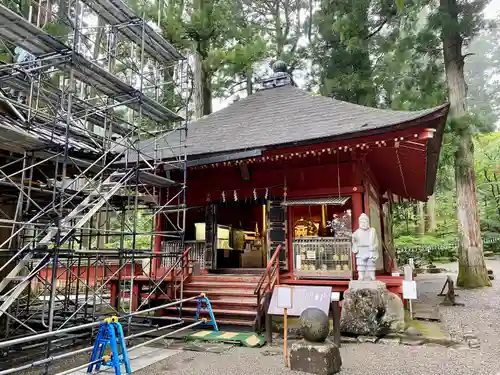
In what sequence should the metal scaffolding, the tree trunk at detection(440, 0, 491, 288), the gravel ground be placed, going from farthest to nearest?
the tree trunk at detection(440, 0, 491, 288) → the metal scaffolding → the gravel ground

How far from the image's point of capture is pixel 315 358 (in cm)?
494

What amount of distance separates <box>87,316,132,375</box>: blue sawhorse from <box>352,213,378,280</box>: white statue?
4824 mm

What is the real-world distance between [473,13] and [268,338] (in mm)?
14069

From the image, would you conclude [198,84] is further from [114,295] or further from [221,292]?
[221,292]

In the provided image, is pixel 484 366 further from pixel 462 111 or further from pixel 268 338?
pixel 462 111

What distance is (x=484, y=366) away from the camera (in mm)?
5133

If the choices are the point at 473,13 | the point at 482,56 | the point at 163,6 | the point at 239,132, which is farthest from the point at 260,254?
the point at 482,56

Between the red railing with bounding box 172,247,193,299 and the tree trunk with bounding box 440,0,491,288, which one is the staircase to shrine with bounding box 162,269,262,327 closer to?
the red railing with bounding box 172,247,193,299

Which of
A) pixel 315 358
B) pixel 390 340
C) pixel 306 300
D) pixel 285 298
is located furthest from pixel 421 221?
pixel 315 358

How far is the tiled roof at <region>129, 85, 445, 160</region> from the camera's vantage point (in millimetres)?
8625

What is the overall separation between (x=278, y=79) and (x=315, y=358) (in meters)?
11.3

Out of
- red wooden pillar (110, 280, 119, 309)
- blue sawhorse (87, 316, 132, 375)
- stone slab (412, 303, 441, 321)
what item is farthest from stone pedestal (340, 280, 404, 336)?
red wooden pillar (110, 280, 119, 309)

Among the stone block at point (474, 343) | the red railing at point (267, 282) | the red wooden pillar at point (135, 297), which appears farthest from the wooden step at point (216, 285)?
the stone block at point (474, 343)

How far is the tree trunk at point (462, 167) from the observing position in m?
13.2
